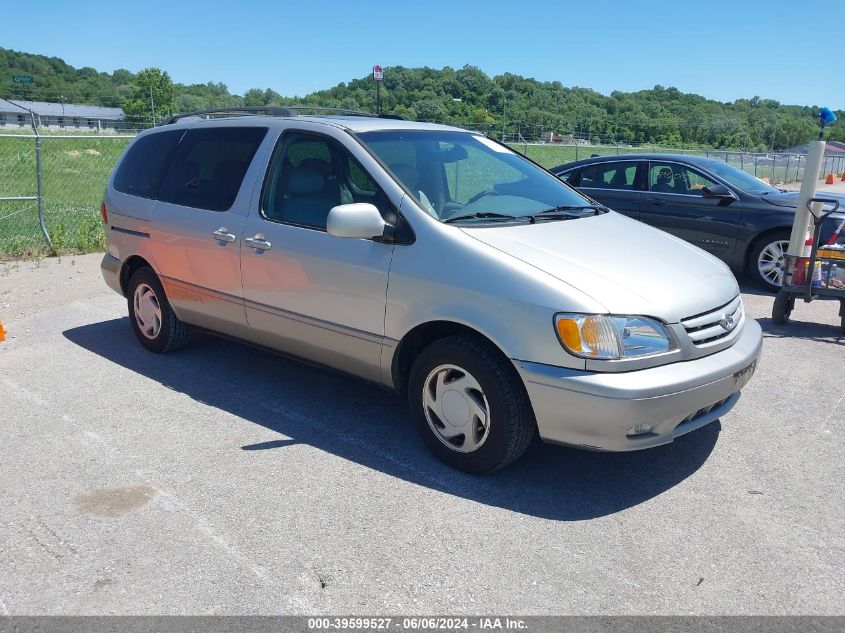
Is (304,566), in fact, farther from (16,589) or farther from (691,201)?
(691,201)

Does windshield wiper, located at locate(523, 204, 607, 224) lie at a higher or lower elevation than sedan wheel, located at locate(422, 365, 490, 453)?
higher

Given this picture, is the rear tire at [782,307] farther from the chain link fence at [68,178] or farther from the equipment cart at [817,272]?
the chain link fence at [68,178]

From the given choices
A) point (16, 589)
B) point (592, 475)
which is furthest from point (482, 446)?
point (16, 589)

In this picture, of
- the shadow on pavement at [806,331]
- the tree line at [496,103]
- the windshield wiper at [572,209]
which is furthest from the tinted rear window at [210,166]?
the tree line at [496,103]

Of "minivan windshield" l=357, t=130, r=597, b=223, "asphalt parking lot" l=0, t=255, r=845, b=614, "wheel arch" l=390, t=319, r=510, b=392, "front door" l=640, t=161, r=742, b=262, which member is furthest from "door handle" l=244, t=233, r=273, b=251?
"front door" l=640, t=161, r=742, b=262

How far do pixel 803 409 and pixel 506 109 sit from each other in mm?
27434

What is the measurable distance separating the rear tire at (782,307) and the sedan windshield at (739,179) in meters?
2.46

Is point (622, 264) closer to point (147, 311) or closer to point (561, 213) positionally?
point (561, 213)

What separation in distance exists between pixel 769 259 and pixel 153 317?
6.80m

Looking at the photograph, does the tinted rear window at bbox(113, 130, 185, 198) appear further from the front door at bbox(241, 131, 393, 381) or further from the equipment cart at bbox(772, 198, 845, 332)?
the equipment cart at bbox(772, 198, 845, 332)

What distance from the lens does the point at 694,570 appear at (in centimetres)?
302

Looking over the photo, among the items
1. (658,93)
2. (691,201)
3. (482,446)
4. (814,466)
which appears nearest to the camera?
(482,446)

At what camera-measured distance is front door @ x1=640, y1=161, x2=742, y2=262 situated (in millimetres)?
8742

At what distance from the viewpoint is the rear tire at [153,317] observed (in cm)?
562
